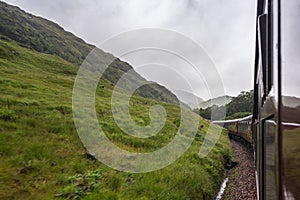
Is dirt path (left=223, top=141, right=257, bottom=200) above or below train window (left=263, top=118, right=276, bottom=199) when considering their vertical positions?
below

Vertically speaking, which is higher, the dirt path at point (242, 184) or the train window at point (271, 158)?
the train window at point (271, 158)

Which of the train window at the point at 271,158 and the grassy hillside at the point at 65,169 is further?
the grassy hillside at the point at 65,169

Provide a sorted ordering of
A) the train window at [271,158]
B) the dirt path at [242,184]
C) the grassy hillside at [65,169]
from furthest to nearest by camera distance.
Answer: the dirt path at [242,184] < the grassy hillside at [65,169] < the train window at [271,158]

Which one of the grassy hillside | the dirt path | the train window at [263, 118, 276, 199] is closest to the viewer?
the train window at [263, 118, 276, 199]

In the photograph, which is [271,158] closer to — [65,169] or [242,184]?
[65,169]

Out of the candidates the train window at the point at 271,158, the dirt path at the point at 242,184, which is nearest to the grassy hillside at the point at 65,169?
the dirt path at the point at 242,184

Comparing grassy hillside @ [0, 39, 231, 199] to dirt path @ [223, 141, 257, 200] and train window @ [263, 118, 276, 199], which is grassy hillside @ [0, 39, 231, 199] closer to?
dirt path @ [223, 141, 257, 200]

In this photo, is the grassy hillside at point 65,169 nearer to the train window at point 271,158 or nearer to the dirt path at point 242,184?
the dirt path at point 242,184

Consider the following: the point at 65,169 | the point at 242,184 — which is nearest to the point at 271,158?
the point at 65,169

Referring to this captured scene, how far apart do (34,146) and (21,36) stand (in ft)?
196

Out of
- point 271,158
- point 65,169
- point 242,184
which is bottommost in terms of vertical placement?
point 242,184

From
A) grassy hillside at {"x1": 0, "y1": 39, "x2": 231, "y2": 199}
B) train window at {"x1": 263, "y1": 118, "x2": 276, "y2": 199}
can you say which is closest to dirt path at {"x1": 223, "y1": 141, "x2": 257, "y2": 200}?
grassy hillside at {"x1": 0, "y1": 39, "x2": 231, "y2": 199}

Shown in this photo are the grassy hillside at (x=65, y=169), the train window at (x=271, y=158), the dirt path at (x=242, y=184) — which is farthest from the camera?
the dirt path at (x=242, y=184)

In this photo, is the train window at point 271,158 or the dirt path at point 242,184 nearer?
the train window at point 271,158
